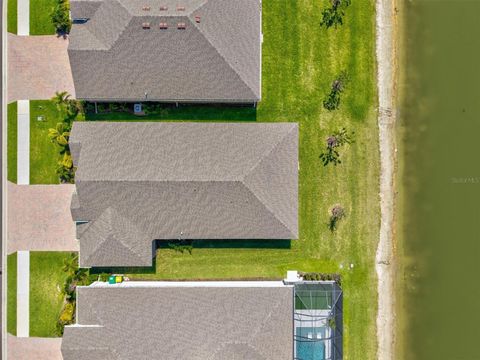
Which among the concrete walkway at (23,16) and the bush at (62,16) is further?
the concrete walkway at (23,16)

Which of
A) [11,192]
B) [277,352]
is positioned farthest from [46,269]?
[277,352]

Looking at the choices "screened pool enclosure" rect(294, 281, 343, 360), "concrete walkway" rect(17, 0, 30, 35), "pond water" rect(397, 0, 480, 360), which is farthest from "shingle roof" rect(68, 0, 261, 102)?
"screened pool enclosure" rect(294, 281, 343, 360)

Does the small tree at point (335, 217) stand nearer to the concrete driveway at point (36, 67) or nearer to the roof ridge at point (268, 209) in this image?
the roof ridge at point (268, 209)

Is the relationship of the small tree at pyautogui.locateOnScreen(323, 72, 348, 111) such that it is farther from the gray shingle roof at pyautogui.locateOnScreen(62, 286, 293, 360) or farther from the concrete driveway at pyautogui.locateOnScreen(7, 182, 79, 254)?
the concrete driveway at pyautogui.locateOnScreen(7, 182, 79, 254)

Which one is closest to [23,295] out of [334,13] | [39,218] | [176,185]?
[39,218]

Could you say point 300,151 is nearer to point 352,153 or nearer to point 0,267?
point 352,153

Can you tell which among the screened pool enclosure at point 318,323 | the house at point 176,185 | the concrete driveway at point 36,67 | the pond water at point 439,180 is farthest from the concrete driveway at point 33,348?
the pond water at point 439,180
